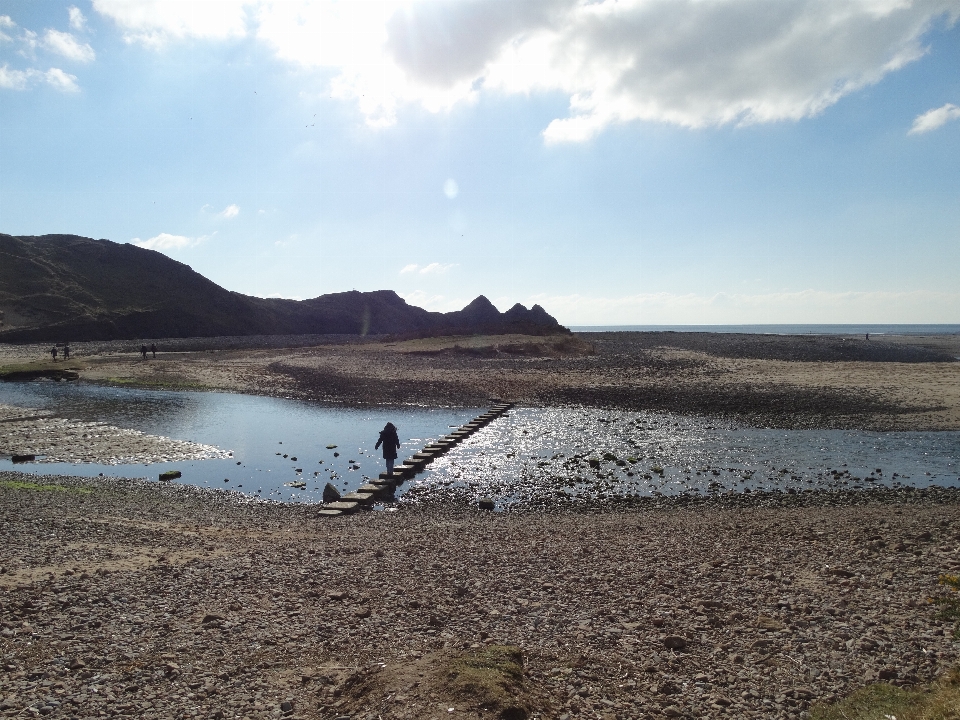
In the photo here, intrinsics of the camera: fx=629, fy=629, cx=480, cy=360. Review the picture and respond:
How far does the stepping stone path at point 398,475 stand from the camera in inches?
737

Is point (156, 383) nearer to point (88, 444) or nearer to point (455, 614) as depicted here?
point (88, 444)

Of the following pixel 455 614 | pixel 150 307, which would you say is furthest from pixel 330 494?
pixel 150 307

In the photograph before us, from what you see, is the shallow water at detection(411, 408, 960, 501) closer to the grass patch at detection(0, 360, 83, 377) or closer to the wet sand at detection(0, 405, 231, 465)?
the wet sand at detection(0, 405, 231, 465)

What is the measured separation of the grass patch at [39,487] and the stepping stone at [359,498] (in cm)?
775

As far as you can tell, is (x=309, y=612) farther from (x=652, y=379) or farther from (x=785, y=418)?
(x=652, y=379)

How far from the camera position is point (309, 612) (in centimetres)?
984

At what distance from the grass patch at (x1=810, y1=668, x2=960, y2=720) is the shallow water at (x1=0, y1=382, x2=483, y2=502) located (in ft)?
54.5

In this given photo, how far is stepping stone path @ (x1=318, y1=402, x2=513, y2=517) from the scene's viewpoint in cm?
1871

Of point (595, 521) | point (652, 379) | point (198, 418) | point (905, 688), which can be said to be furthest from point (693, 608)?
point (652, 379)

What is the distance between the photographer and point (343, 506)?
731 inches

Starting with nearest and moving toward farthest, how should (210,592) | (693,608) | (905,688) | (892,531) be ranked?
(905,688)
(693,608)
(210,592)
(892,531)

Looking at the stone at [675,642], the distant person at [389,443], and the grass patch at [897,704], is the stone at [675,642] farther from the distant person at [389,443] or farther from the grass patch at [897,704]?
the distant person at [389,443]

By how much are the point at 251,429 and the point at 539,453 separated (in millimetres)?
15677

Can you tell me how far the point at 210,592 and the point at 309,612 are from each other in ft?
6.67
